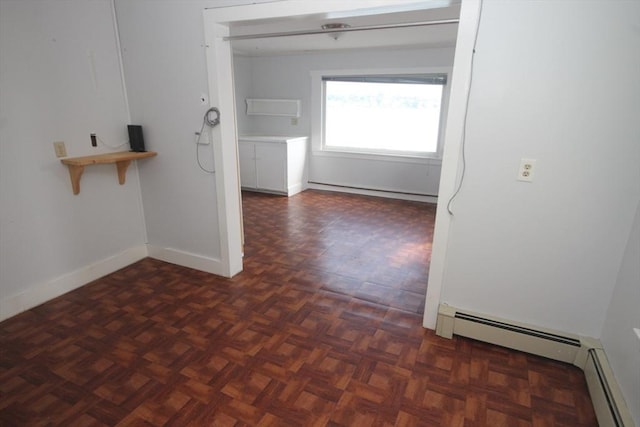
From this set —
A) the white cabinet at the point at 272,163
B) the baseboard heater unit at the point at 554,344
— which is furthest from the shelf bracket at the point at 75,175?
the white cabinet at the point at 272,163

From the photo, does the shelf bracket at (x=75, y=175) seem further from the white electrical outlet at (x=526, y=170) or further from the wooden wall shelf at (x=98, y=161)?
the white electrical outlet at (x=526, y=170)

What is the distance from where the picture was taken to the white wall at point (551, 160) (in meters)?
1.62

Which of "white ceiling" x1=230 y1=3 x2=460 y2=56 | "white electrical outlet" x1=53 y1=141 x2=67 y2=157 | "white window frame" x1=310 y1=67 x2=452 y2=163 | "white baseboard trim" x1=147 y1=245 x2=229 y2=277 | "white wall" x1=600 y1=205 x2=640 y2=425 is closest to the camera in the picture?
"white wall" x1=600 y1=205 x2=640 y2=425

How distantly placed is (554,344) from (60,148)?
11.2ft

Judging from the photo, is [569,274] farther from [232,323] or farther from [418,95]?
[418,95]

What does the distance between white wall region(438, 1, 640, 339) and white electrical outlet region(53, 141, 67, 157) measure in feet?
8.79

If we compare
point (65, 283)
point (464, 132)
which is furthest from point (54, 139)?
point (464, 132)

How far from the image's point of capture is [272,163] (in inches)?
212

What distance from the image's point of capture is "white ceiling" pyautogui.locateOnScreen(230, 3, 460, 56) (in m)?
3.20

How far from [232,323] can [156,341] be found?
457mm

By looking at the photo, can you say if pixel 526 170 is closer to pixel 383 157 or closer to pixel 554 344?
pixel 554 344

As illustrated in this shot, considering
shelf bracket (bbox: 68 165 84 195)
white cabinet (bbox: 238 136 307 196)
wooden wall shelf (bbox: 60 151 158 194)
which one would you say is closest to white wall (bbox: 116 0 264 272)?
wooden wall shelf (bbox: 60 151 158 194)

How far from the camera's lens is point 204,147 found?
2.73m

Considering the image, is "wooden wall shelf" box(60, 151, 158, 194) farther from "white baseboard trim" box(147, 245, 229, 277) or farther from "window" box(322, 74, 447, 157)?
"window" box(322, 74, 447, 157)
